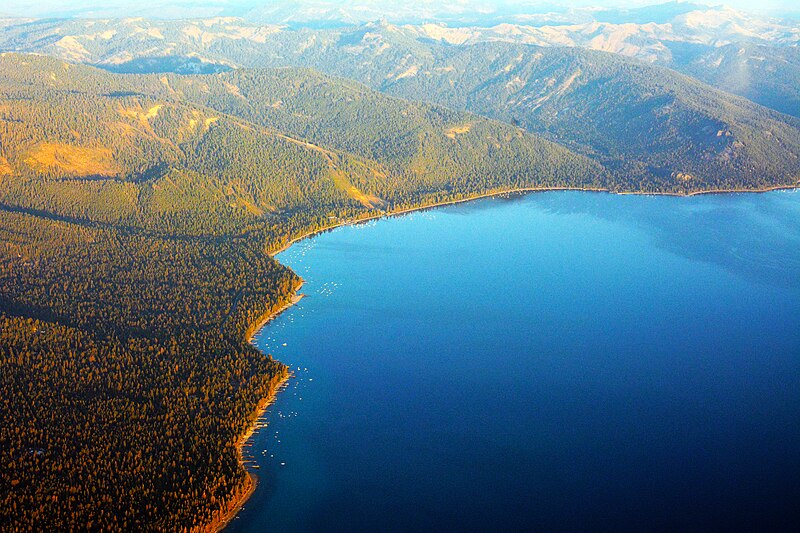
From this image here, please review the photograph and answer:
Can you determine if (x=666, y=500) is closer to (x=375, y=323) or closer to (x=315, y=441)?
(x=315, y=441)

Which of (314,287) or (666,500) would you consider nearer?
(666,500)

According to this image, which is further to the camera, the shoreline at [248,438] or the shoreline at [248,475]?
the shoreline at [248,438]

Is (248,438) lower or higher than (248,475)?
lower

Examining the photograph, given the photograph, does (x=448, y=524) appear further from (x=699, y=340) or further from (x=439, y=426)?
(x=699, y=340)

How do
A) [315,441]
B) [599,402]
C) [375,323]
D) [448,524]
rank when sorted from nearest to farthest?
[448,524]
[315,441]
[599,402]
[375,323]

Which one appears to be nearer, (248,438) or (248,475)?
(248,475)

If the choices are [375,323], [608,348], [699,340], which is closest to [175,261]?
[375,323]

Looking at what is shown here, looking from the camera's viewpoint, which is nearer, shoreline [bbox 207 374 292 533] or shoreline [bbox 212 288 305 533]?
shoreline [bbox 207 374 292 533]

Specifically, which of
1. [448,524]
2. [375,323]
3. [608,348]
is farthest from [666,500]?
[375,323]

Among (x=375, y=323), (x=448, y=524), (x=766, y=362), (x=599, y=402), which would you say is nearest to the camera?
(x=448, y=524)
